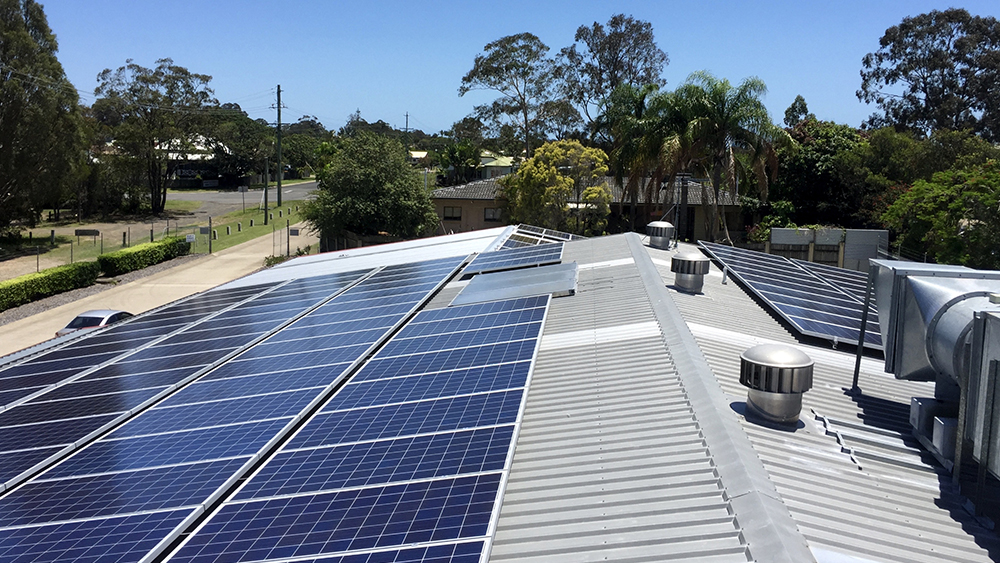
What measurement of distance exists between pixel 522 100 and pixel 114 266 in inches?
1609

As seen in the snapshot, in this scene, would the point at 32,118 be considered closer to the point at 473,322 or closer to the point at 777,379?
the point at 473,322

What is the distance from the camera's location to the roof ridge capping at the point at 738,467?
5719 mm

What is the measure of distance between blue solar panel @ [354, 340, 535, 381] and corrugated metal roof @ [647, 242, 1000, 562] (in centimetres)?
299

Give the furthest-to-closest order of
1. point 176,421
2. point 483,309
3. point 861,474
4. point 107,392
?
1. point 483,309
2. point 107,392
3. point 176,421
4. point 861,474

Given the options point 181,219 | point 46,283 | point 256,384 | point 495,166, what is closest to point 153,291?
point 46,283

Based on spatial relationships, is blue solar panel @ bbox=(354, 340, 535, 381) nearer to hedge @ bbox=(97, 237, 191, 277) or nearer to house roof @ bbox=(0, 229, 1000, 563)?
house roof @ bbox=(0, 229, 1000, 563)

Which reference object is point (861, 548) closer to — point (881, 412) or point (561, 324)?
point (881, 412)

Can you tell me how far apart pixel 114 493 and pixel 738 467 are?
6.55 meters

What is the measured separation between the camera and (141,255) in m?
45.1

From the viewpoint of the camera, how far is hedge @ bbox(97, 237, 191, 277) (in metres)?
42.3

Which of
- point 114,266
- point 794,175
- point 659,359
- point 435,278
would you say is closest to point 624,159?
point 794,175

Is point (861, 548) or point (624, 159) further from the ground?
point (624, 159)

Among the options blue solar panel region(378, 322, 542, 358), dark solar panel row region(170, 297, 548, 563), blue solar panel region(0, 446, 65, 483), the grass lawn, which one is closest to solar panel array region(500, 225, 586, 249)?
blue solar panel region(378, 322, 542, 358)

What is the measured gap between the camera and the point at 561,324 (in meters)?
13.4
